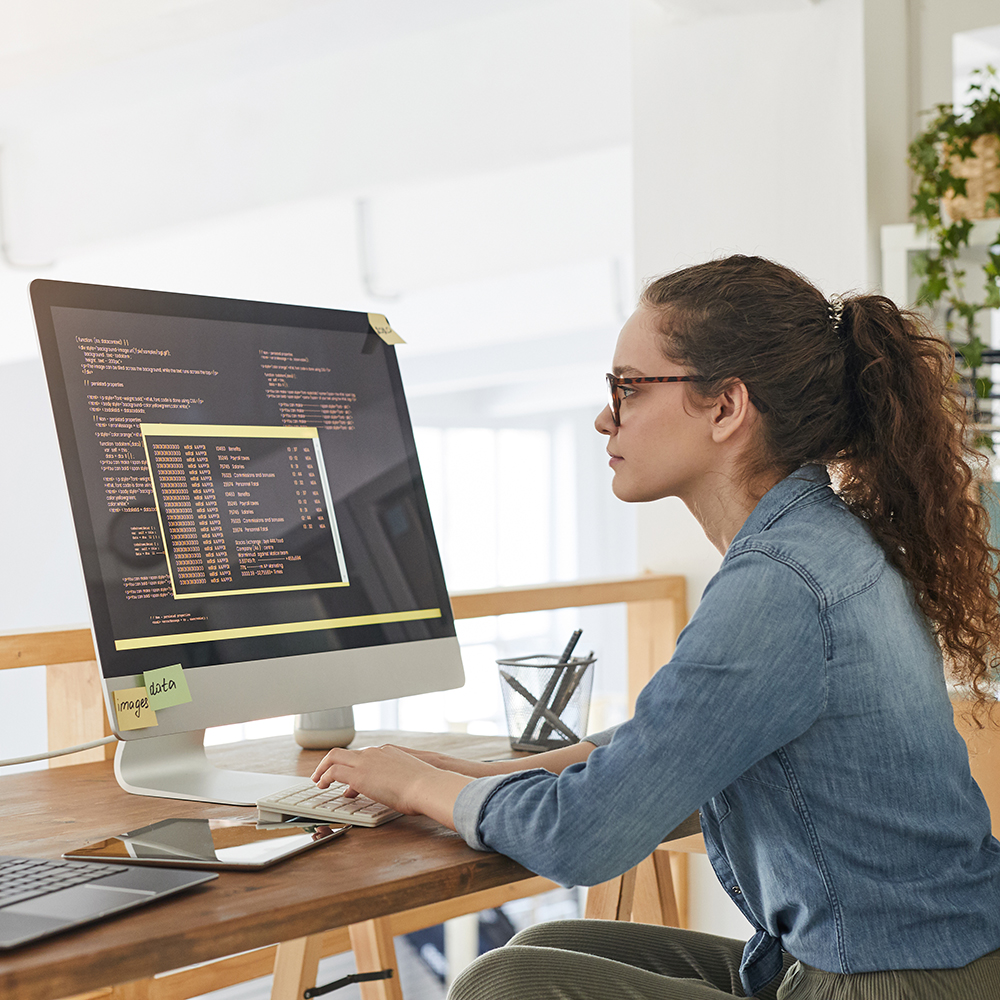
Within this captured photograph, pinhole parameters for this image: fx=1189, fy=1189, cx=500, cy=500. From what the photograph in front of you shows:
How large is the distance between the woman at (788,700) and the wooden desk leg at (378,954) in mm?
235

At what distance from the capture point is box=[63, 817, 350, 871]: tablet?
92 cm

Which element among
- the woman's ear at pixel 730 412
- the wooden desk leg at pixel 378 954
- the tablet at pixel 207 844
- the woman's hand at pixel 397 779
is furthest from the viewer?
the wooden desk leg at pixel 378 954

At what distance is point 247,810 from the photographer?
1.14 metres

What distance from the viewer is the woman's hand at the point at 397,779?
1038mm

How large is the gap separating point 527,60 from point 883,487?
3119 millimetres

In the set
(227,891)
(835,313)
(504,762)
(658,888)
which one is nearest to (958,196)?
(835,313)

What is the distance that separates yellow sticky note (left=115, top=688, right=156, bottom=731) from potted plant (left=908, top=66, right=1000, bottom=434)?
186 cm

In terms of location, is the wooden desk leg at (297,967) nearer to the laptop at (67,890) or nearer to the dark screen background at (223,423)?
the dark screen background at (223,423)

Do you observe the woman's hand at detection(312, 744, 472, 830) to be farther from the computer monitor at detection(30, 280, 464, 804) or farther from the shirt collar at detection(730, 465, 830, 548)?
the shirt collar at detection(730, 465, 830, 548)

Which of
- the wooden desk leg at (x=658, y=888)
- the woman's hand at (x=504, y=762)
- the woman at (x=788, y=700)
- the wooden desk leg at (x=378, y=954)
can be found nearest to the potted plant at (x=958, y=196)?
the wooden desk leg at (x=658, y=888)

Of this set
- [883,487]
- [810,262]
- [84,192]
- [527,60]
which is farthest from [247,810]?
[84,192]

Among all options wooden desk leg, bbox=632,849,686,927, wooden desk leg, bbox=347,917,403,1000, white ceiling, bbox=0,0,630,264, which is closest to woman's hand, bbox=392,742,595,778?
wooden desk leg, bbox=347,917,403,1000

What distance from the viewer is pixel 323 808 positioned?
1.08 m

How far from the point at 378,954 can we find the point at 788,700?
0.69m
